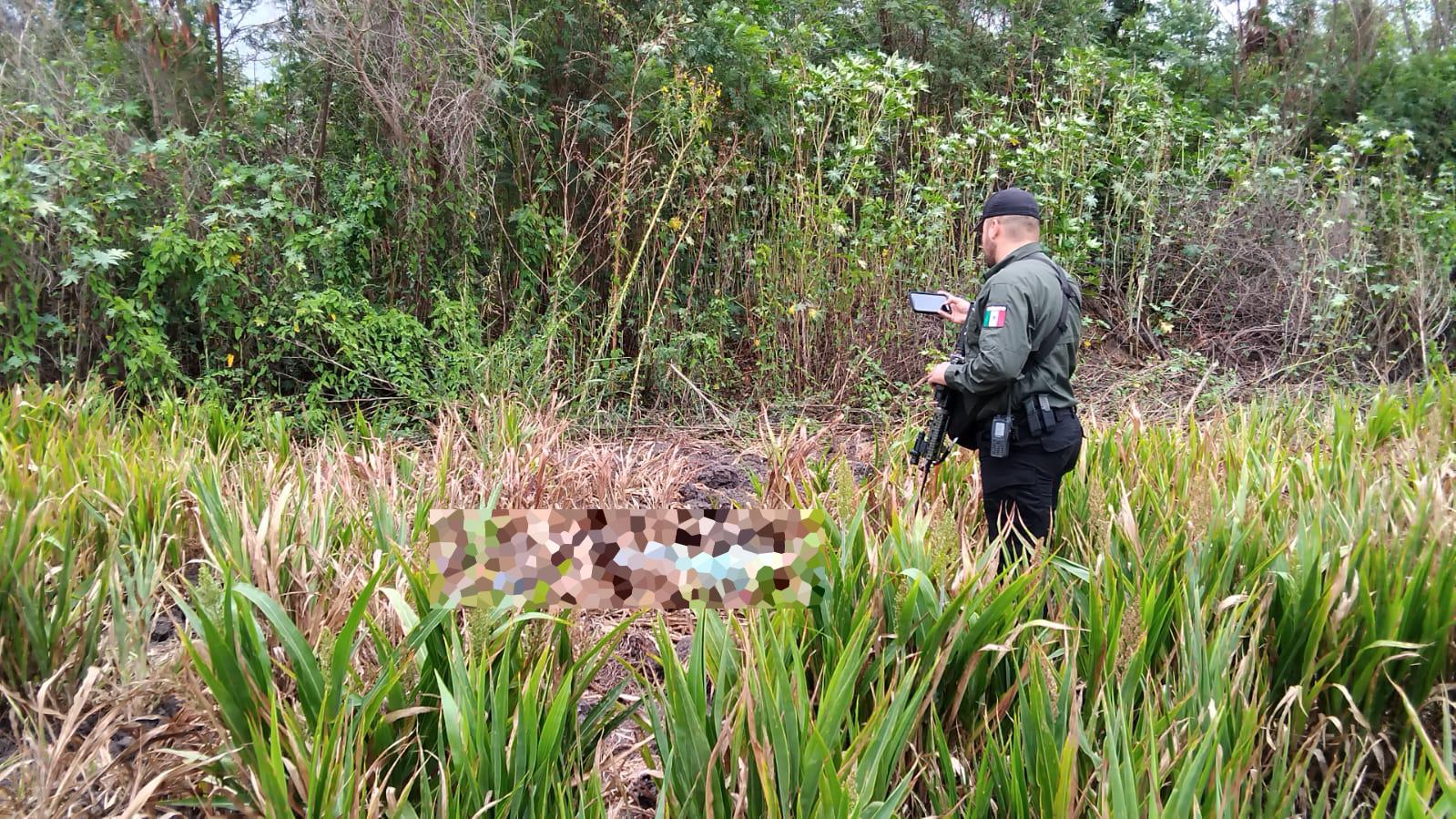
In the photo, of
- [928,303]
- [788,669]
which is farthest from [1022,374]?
[788,669]

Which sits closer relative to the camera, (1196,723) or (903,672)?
(1196,723)

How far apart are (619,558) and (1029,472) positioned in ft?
6.32

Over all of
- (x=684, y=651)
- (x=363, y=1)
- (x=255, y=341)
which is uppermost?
(x=363, y=1)

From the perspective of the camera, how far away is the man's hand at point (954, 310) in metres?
3.32

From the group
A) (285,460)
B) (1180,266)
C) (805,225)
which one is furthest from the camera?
(1180,266)

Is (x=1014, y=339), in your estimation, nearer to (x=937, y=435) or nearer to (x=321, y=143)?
(x=937, y=435)

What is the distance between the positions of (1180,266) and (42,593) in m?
7.76

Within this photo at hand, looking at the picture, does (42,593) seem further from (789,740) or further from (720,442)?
(720,442)

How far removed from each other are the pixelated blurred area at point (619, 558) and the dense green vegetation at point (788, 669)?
0.16 meters

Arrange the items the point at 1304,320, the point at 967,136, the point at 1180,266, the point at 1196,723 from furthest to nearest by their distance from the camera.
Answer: the point at 1180,266 → the point at 1304,320 → the point at 967,136 → the point at 1196,723

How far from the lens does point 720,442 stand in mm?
5004

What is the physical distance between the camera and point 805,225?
232 inches

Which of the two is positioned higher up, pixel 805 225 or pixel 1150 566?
pixel 805 225

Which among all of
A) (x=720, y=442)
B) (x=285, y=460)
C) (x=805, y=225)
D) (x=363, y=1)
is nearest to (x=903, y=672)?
(x=285, y=460)
